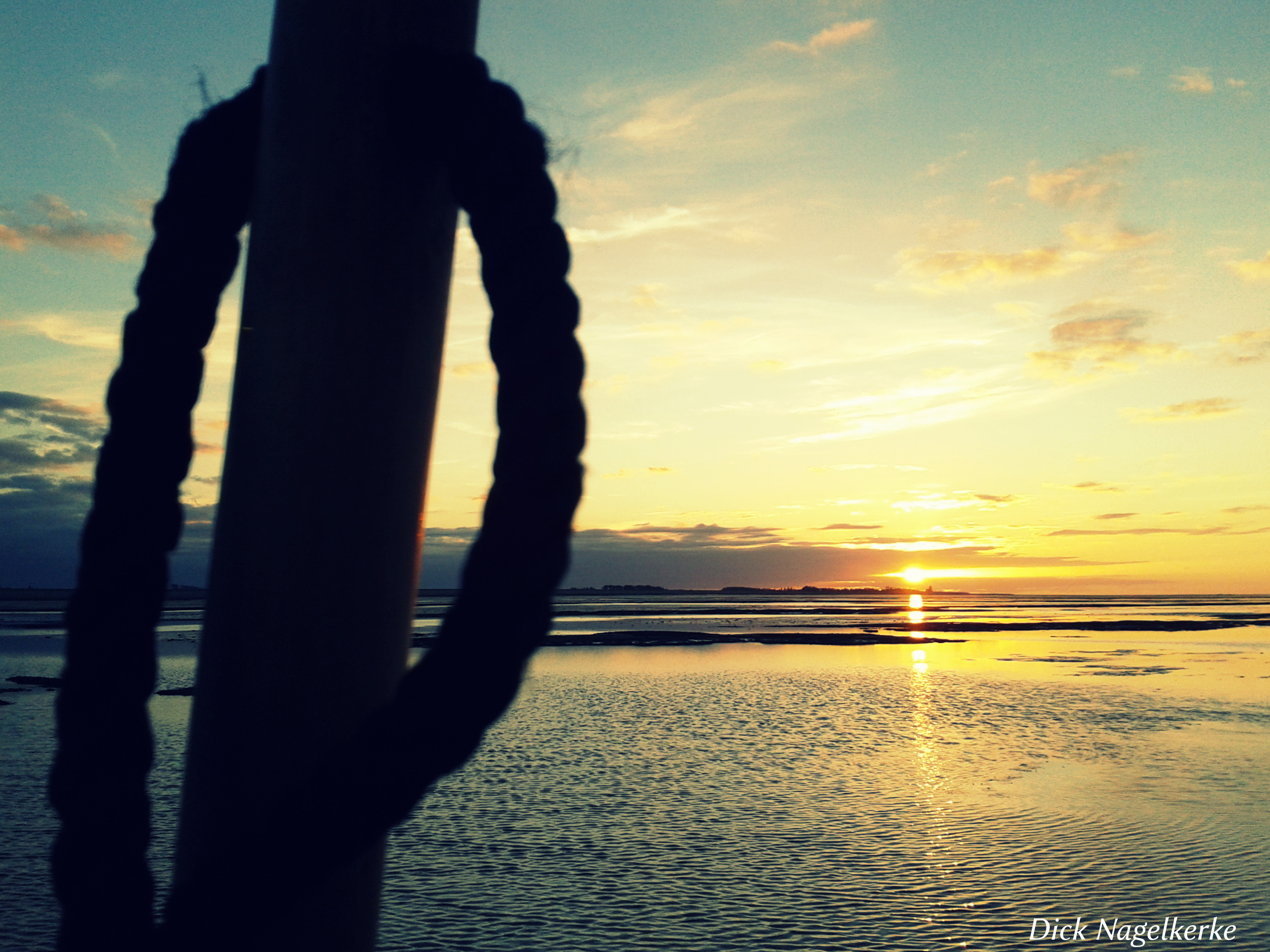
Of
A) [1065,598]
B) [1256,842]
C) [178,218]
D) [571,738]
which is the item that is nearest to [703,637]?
[571,738]

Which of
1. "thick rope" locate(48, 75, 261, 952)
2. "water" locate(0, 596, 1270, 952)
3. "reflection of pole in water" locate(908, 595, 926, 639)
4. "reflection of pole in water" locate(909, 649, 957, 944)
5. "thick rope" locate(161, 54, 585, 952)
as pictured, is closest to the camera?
"thick rope" locate(161, 54, 585, 952)

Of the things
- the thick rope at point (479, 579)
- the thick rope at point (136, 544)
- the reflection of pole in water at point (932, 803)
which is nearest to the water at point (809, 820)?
the reflection of pole in water at point (932, 803)

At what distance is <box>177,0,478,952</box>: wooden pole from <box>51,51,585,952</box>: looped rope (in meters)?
0.04

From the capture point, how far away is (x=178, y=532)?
101 centimetres

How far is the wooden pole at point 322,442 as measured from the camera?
2.62ft

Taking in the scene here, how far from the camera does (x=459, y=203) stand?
0.90 meters

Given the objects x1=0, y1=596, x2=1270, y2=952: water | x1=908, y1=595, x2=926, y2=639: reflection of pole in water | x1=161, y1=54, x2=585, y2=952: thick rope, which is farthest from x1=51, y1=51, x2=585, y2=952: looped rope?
x1=908, y1=595, x2=926, y2=639: reflection of pole in water

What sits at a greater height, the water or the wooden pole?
the wooden pole

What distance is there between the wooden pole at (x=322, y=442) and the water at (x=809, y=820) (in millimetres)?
4653

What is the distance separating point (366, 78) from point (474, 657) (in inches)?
22.3

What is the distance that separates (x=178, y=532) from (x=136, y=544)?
43 millimetres

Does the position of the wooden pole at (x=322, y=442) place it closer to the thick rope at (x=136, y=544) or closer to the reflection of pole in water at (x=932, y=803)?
the thick rope at (x=136, y=544)

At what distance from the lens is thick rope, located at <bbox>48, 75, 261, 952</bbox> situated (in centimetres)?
94

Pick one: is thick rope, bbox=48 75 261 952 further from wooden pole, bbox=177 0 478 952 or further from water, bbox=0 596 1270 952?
water, bbox=0 596 1270 952
